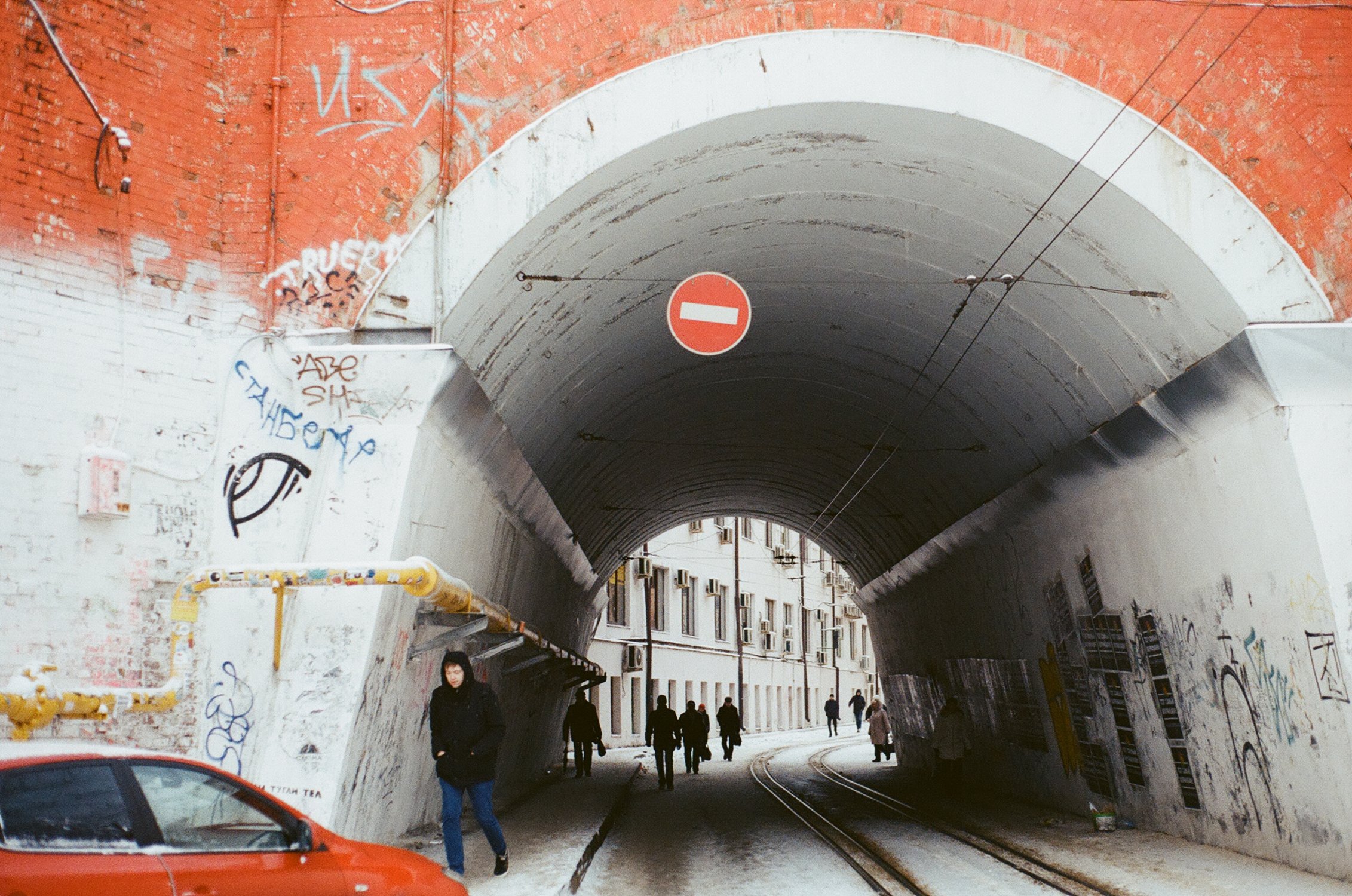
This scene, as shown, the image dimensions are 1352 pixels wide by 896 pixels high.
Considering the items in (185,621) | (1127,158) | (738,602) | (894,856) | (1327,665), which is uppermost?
(738,602)

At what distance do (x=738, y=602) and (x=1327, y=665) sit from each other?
3931 centimetres

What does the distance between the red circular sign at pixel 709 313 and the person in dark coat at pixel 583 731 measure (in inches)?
521

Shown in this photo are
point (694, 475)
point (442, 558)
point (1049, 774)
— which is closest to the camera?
point (442, 558)

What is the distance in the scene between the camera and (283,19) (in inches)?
410

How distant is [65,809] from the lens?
17.1 ft

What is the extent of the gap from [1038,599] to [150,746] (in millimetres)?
10619

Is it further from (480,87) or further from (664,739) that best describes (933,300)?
(664,739)

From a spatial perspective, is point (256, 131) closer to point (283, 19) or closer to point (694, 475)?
point (283, 19)

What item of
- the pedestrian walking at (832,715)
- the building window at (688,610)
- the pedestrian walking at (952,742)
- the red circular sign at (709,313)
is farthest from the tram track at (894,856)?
the pedestrian walking at (832,715)

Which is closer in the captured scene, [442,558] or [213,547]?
[213,547]

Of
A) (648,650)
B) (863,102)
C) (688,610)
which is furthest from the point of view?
(688,610)

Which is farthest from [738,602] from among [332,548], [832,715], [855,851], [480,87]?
[332,548]

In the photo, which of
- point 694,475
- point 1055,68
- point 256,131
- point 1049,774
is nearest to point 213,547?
point 256,131

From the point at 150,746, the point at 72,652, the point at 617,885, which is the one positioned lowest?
the point at 617,885
